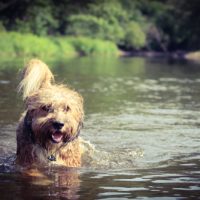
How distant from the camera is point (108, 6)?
66.5 m

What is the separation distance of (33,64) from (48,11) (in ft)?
158

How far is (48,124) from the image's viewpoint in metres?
7.22

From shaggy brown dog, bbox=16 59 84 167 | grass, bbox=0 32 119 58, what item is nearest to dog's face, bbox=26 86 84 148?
shaggy brown dog, bbox=16 59 84 167

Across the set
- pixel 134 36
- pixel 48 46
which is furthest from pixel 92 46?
pixel 134 36

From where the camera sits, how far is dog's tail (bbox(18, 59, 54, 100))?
27.4 ft

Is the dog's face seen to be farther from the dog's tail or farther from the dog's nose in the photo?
the dog's tail

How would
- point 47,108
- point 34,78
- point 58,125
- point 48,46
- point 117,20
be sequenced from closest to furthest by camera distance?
point 58,125, point 47,108, point 34,78, point 48,46, point 117,20

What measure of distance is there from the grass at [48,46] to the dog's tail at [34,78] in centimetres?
3184

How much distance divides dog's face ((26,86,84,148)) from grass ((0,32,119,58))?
3278cm

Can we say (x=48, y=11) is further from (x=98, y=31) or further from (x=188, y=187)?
(x=188, y=187)

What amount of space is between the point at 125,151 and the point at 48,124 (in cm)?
293

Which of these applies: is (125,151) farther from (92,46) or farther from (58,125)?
(92,46)

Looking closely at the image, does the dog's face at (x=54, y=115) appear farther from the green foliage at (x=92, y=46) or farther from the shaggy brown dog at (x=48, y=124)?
the green foliage at (x=92, y=46)

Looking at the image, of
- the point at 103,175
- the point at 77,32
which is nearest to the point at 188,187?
the point at 103,175
